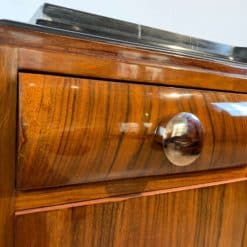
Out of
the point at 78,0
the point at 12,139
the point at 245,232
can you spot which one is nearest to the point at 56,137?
the point at 12,139

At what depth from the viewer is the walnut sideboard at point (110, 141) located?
0.22 m

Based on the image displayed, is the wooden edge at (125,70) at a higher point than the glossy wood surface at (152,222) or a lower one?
higher

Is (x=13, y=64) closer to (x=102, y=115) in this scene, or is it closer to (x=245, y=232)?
(x=102, y=115)

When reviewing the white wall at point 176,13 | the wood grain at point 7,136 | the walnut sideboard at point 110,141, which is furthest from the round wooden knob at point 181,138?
the white wall at point 176,13

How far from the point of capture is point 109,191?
0.89 ft

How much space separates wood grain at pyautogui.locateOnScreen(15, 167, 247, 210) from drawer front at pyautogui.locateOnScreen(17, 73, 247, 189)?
0.01 m

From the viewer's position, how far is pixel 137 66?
267 millimetres

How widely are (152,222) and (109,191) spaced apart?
0.20 ft

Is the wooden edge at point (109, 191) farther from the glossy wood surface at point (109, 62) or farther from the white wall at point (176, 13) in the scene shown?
the white wall at point (176, 13)

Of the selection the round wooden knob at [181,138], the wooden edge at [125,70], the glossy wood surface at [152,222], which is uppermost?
the wooden edge at [125,70]

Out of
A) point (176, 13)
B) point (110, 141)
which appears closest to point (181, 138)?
point (110, 141)

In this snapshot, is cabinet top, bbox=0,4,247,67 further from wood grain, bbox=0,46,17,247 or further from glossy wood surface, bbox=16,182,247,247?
A: glossy wood surface, bbox=16,182,247,247

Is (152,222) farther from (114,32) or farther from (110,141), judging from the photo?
(114,32)

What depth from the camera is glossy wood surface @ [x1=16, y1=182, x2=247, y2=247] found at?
0.79 ft
